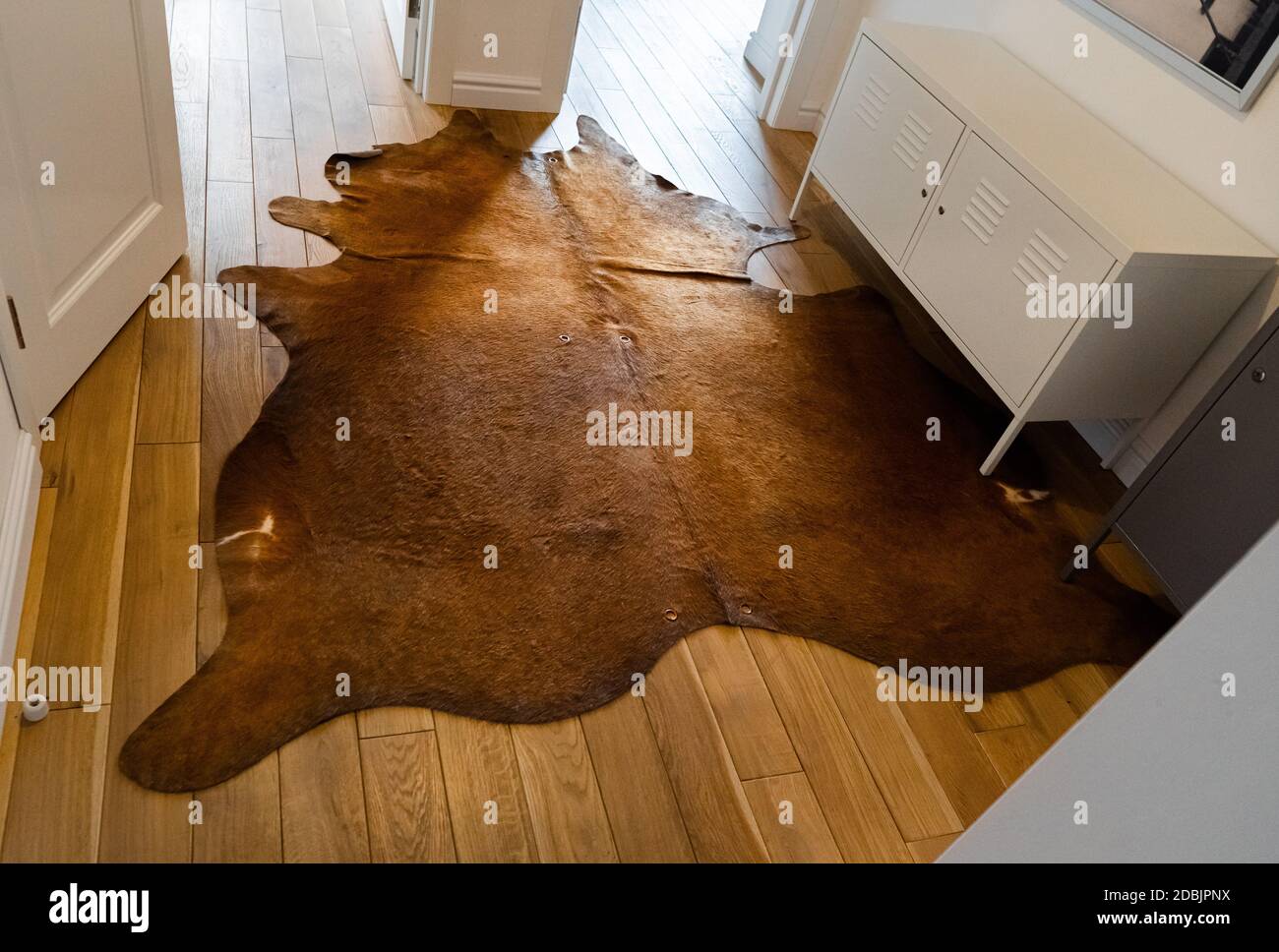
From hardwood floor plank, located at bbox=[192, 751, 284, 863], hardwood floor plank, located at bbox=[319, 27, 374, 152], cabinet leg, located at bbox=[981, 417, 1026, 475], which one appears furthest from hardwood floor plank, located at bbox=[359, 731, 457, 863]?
hardwood floor plank, located at bbox=[319, 27, 374, 152]

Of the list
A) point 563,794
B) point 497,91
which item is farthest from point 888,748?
point 497,91

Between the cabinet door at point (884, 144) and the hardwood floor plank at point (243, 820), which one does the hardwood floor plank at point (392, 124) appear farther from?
the hardwood floor plank at point (243, 820)

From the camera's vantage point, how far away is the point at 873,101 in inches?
116

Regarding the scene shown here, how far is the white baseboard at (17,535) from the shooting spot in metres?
1.64

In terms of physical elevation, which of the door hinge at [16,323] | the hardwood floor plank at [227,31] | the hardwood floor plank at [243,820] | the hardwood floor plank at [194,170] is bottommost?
the hardwood floor plank at [243,820]

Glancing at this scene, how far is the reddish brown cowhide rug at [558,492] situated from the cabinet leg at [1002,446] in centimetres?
4

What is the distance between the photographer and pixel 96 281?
216cm

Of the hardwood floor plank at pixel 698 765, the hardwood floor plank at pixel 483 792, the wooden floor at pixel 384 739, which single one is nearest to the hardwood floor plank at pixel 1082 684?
the wooden floor at pixel 384 739

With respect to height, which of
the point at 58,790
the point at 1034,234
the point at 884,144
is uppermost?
the point at 1034,234

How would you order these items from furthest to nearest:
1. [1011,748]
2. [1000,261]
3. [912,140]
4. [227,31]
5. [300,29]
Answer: [300,29]
[227,31]
[912,140]
[1000,261]
[1011,748]

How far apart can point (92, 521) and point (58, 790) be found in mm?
561

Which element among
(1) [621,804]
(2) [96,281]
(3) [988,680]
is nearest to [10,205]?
(2) [96,281]

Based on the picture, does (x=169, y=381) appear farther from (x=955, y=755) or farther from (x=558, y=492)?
(x=955, y=755)
